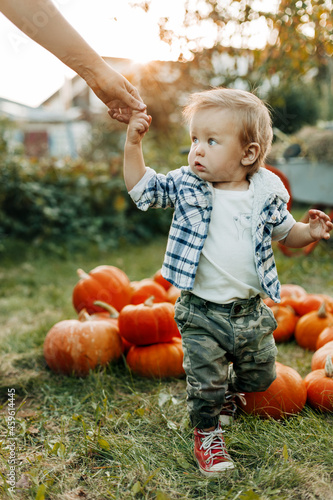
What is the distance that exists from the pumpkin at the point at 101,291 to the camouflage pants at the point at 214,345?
3.86 feet

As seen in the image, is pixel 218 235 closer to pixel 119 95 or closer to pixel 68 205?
pixel 119 95

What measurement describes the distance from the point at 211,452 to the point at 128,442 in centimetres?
32

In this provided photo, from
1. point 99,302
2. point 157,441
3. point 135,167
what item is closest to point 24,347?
point 99,302

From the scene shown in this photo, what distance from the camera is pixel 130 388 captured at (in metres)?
2.12

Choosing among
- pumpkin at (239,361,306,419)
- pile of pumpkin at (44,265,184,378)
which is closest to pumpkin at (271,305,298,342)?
pile of pumpkin at (44,265,184,378)

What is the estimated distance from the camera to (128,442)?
69.1 inches

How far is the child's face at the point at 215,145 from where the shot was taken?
5.41 feet

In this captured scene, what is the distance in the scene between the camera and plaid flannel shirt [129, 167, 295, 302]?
5.59 feet

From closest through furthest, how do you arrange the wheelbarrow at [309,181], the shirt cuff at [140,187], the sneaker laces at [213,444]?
the sneaker laces at [213,444], the shirt cuff at [140,187], the wheelbarrow at [309,181]

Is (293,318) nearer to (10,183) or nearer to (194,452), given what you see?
(194,452)

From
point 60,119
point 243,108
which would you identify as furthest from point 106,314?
point 60,119

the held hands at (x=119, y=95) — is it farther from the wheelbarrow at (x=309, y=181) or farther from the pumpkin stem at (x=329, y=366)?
the wheelbarrow at (x=309, y=181)

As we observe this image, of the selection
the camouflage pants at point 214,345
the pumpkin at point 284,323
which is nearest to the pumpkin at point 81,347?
the camouflage pants at point 214,345

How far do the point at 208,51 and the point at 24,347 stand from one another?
120 inches
